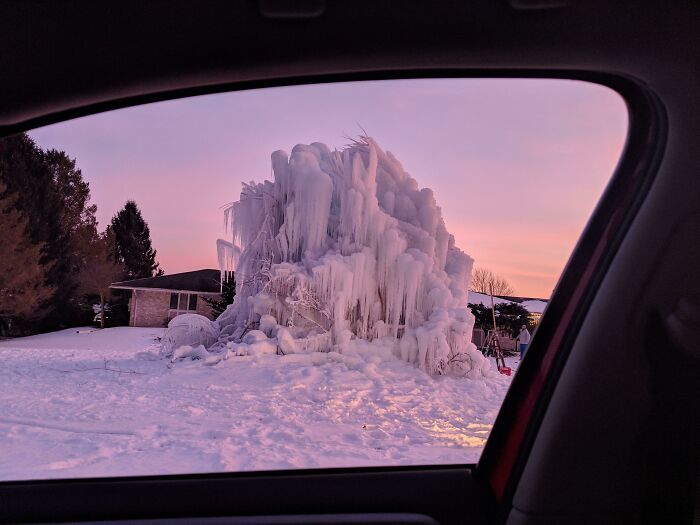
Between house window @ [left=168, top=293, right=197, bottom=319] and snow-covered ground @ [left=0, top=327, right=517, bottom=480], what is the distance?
4.12 feet

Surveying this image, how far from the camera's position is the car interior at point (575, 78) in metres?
1.14

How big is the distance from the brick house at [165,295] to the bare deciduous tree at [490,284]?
2237 mm

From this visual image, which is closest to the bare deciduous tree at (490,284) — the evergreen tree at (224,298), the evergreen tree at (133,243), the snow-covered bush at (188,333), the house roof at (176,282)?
the evergreen tree at (133,243)

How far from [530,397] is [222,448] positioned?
1144 mm

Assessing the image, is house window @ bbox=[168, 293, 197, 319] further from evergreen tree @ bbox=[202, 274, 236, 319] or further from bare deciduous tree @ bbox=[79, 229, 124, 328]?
bare deciduous tree @ bbox=[79, 229, 124, 328]

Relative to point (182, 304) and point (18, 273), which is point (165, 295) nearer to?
point (182, 304)

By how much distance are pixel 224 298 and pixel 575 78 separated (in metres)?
6.75

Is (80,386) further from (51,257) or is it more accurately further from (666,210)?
(666,210)

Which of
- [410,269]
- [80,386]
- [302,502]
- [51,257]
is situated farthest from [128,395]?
[410,269]

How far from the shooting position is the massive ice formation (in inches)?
182

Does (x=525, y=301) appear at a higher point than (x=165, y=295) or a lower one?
higher

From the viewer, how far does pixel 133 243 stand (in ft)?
12.2

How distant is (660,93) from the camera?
1173 millimetres

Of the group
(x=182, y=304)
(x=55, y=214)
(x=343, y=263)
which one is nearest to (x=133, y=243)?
(x=55, y=214)
